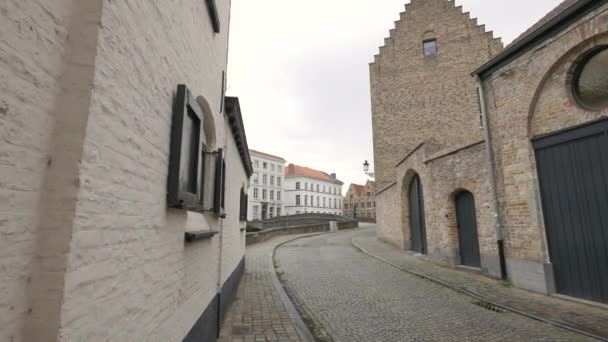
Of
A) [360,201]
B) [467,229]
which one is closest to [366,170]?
[467,229]

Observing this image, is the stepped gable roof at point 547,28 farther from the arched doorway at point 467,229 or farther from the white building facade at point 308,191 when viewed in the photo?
the white building facade at point 308,191

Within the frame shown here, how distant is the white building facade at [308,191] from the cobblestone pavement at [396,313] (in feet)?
167

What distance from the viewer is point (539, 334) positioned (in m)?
4.35

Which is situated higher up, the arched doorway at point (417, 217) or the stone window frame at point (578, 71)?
the stone window frame at point (578, 71)

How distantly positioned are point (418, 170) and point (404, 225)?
10.2 feet

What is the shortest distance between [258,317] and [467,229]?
275 inches

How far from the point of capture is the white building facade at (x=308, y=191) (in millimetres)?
62344

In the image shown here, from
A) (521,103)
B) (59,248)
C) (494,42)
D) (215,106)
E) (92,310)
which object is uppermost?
(494,42)

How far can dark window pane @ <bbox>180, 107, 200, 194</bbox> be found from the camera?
2.97 meters

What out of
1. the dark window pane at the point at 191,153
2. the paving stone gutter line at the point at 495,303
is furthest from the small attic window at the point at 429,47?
the dark window pane at the point at 191,153

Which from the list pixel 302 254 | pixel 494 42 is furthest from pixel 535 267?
pixel 494 42

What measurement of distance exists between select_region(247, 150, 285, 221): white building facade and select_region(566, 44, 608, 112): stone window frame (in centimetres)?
4750

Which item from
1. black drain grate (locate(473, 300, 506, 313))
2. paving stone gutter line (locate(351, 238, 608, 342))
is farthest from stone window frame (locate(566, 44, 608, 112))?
black drain grate (locate(473, 300, 506, 313))

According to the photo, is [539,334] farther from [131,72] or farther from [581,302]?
[131,72]
